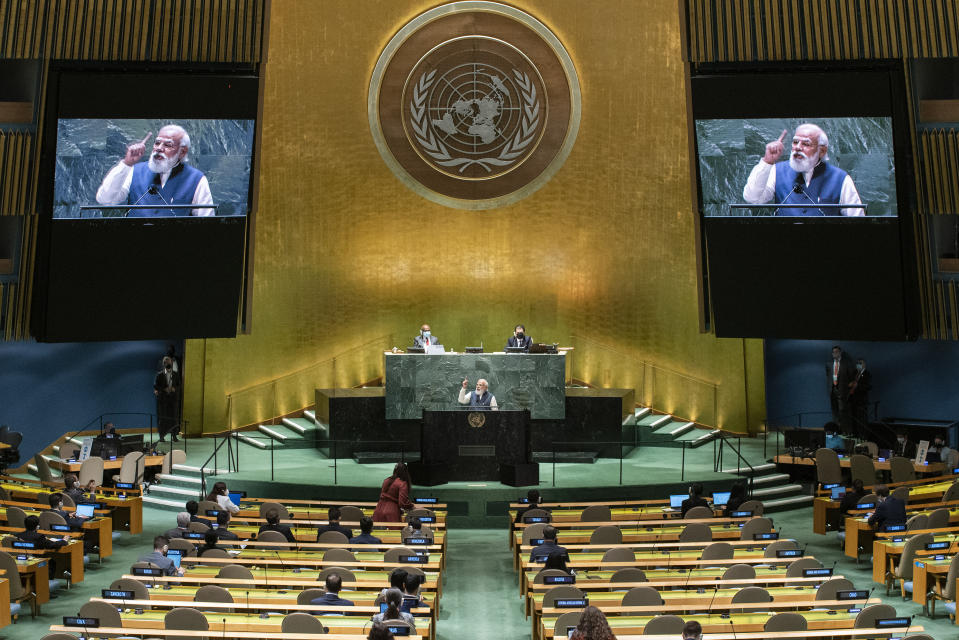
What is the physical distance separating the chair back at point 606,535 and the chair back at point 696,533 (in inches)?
26.8

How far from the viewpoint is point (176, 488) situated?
58.1ft

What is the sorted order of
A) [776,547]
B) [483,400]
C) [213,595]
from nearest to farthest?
1. [213,595]
2. [776,547]
3. [483,400]

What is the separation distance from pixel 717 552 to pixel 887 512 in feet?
9.86

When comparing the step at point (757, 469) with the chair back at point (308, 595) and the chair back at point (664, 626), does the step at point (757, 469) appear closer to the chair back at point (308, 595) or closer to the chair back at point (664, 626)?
the chair back at point (664, 626)

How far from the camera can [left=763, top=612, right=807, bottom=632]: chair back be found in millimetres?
8906

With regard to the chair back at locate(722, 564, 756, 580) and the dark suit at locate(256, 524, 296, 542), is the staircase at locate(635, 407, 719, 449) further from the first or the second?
the chair back at locate(722, 564, 756, 580)

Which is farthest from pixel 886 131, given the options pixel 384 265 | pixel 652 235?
pixel 384 265

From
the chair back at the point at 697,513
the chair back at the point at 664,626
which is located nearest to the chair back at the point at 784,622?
the chair back at the point at 664,626

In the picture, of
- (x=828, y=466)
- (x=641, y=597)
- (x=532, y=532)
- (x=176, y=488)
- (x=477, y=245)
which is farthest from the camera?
(x=477, y=245)

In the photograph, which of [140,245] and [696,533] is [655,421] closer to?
[696,533]

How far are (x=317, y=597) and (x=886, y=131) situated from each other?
36.0 ft

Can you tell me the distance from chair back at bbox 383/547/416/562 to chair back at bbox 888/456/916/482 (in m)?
8.34

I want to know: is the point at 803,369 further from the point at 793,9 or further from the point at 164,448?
the point at 164,448

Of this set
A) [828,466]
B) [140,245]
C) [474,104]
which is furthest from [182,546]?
[474,104]
